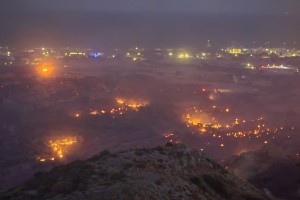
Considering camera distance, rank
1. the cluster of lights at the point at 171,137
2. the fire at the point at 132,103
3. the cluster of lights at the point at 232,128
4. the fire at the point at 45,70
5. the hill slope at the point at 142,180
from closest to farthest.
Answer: the hill slope at the point at 142,180
the cluster of lights at the point at 171,137
the cluster of lights at the point at 232,128
the fire at the point at 132,103
the fire at the point at 45,70

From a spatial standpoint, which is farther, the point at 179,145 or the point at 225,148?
the point at 225,148

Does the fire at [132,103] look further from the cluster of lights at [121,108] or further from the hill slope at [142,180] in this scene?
the hill slope at [142,180]

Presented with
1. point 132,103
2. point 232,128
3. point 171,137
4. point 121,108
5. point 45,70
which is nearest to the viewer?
point 171,137

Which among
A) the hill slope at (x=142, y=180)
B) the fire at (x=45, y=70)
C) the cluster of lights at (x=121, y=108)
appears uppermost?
the hill slope at (x=142, y=180)

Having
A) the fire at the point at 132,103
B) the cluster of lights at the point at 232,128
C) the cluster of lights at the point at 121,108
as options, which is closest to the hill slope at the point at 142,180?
the cluster of lights at the point at 232,128

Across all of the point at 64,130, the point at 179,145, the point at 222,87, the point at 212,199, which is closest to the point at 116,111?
the point at 64,130

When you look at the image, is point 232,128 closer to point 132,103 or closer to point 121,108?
point 121,108

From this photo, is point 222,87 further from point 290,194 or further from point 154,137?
point 290,194

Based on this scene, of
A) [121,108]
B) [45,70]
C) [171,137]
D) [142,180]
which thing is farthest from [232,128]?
[45,70]
